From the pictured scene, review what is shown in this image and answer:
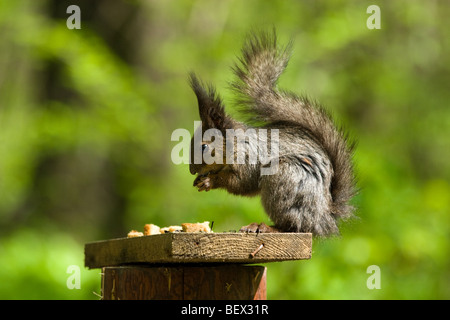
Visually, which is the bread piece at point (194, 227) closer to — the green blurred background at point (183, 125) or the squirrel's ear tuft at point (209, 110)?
the squirrel's ear tuft at point (209, 110)

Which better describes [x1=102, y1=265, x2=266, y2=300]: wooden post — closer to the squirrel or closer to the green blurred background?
the squirrel

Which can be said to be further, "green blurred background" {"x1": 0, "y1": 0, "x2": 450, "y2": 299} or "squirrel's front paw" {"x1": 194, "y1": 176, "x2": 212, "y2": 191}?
"green blurred background" {"x1": 0, "y1": 0, "x2": 450, "y2": 299}

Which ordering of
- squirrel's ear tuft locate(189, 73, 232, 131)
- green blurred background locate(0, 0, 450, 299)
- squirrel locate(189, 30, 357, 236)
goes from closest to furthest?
1. squirrel locate(189, 30, 357, 236)
2. squirrel's ear tuft locate(189, 73, 232, 131)
3. green blurred background locate(0, 0, 450, 299)

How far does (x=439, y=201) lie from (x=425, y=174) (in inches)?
97.5

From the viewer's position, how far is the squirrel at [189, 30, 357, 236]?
2.16 metres

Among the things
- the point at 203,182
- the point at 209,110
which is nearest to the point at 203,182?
the point at 203,182

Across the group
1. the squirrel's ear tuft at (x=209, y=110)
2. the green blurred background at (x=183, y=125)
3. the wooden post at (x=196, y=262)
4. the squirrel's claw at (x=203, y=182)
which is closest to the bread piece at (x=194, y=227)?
the wooden post at (x=196, y=262)

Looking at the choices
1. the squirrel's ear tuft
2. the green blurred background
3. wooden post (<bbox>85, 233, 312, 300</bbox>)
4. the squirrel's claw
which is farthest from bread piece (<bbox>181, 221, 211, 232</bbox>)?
the green blurred background

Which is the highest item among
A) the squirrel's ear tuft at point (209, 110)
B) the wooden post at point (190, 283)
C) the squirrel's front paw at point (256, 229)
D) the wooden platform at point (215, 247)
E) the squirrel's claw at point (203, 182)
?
the squirrel's ear tuft at point (209, 110)

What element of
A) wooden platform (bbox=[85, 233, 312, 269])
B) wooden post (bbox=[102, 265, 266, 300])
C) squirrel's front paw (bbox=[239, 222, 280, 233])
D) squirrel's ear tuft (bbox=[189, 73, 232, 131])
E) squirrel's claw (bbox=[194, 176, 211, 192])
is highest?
squirrel's ear tuft (bbox=[189, 73, 232, 131])

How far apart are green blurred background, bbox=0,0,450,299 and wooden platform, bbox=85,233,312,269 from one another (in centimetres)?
230

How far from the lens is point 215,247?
1.81 metres

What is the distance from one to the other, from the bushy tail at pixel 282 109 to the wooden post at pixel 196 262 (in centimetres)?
42

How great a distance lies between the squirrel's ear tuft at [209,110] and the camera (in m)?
2.30
